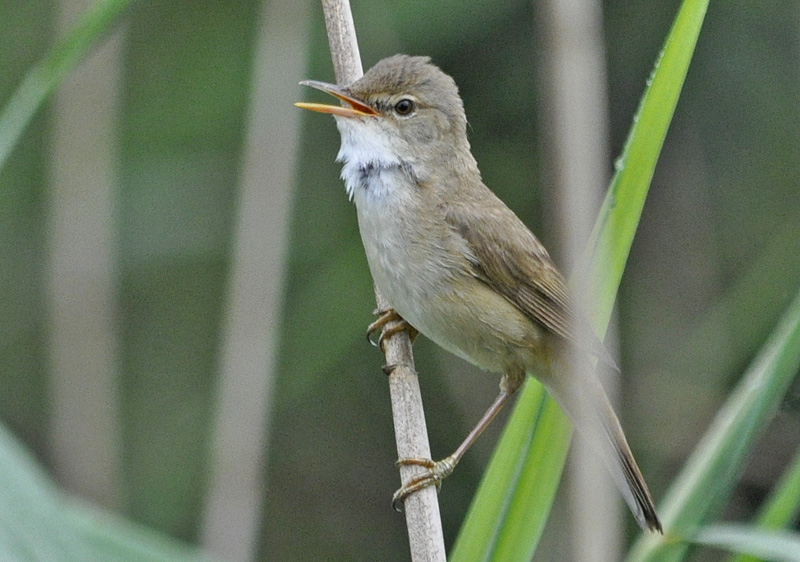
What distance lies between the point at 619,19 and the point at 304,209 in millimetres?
1704

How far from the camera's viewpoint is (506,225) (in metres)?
3.09

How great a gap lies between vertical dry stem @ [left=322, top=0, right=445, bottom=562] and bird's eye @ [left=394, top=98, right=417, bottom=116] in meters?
0.25

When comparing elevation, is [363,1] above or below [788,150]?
above

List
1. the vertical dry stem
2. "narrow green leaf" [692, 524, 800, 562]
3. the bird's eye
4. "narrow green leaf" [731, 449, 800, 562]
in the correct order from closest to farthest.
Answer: "narrow green leaf" [692, 524, 800, 562] < "narrow green leaf" [731, 449, 800, 562] < the vertical dry stem < the bird's eye

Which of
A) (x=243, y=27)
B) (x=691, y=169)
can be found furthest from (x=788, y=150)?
(x=243, y=27)

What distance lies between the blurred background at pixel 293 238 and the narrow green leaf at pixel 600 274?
1782 mm

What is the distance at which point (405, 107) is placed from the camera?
9.90 ft

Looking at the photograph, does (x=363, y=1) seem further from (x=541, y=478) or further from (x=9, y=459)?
(x=9, y=459)

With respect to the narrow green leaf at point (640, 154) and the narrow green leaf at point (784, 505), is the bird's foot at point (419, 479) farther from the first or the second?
the narrow green leaf at point (784, 505)

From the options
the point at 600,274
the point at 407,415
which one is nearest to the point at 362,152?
the point at 407,415

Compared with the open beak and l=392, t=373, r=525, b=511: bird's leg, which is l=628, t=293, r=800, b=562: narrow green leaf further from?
the open beak

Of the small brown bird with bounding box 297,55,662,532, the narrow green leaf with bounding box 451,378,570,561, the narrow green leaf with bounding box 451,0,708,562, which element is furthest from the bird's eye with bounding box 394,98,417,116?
the narrow green leaf with bounding box 451,378,570,561

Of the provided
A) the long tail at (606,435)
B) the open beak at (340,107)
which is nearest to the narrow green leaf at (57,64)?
the open beak at (340,107)

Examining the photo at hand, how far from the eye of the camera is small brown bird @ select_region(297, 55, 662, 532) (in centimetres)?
287
